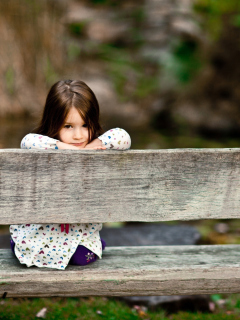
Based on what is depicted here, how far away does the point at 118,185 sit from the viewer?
5.36 ft

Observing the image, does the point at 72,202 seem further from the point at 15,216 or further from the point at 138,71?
the point at 138,71

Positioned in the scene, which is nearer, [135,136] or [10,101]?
[10,101]

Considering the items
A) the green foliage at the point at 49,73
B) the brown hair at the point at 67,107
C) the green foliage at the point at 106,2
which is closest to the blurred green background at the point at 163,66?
the green foliage at the point at 106,2

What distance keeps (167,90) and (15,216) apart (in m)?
6.39

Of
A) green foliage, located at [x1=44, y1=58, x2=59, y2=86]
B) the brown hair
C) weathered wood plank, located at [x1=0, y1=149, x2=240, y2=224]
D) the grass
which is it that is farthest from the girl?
green foliage, located at [x1=44, y1=58, x2=59, y2=86]

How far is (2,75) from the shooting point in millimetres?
5637

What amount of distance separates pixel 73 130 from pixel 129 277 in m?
0.71

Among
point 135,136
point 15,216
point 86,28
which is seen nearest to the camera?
point 15,216

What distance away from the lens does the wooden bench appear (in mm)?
1575

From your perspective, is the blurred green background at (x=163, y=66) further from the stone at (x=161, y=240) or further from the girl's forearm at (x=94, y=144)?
the girl's forearm at (x=94, y=144)

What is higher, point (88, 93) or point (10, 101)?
point (88, 93)

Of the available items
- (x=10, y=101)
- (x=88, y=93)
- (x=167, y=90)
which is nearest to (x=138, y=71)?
(x=167, y=90)

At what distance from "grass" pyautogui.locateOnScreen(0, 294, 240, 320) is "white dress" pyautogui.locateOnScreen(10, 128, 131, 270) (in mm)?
682

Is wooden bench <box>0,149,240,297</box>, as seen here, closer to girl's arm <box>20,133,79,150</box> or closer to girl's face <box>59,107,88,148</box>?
girl's arm <box>20,133,79,150</box>
